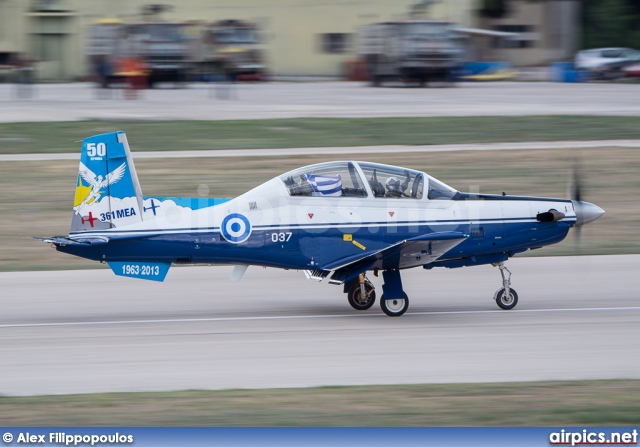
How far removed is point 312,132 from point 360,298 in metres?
14.3

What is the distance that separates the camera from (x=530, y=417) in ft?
25.4

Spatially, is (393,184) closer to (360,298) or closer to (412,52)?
(360,298)

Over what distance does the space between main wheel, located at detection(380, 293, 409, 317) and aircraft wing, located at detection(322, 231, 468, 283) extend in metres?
0.44

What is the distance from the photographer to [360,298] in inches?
476

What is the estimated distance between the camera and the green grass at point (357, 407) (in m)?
7.66

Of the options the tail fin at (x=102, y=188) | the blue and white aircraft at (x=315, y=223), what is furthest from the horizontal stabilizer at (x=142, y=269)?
the tail fin at (x=102, y=188)

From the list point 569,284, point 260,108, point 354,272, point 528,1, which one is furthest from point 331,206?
point 528,1

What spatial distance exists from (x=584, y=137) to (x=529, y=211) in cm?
1498

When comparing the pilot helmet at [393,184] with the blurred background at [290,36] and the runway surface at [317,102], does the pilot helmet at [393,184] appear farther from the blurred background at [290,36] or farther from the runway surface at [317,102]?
A: the blurred background at [290,36]

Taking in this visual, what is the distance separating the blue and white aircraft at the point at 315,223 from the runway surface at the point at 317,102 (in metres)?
17.0

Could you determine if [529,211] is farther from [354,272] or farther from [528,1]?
[528,1]

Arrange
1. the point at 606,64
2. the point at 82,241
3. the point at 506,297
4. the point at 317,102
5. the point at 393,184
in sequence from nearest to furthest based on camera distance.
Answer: the point at 82,241 → the point at 393,184 → the point at 506,297 → the point at 317,102 → the point at 606,64

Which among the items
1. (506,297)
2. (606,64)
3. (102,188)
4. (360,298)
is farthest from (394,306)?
(606,64)

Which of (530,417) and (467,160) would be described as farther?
(467,160)
